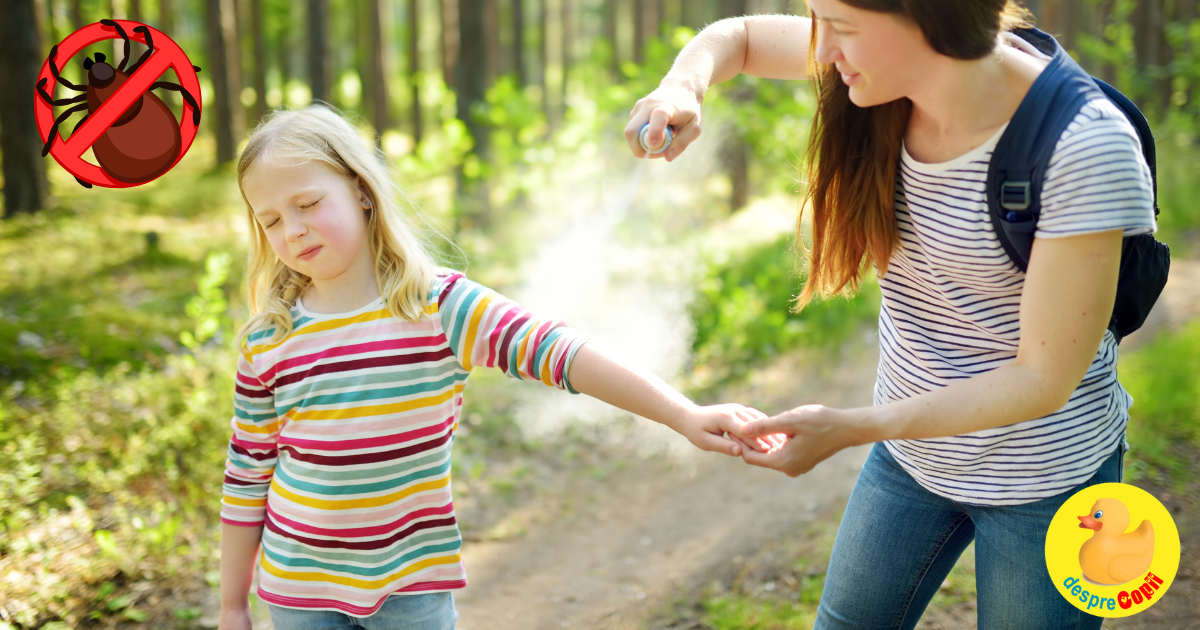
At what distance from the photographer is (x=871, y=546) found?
1824 millimetres

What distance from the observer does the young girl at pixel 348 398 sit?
1772 millimetres

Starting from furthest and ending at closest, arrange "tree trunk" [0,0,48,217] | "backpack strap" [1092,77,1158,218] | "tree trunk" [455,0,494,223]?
"tree trunk" [455,0,494,223]
"tree trunk" [0,0,48,217]
"backpack strap" [1092,77,1158,218]

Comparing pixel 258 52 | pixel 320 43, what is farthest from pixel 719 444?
pixel 258 52

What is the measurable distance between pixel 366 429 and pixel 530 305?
Answer: 195 inches

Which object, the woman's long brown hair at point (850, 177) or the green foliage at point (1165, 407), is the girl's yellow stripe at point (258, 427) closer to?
the woman's long brown hair at point (850, 177)

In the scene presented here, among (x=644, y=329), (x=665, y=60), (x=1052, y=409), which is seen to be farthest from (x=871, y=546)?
(x=665, y=60)

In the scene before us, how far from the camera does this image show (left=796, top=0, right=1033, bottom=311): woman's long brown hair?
1.64 metres

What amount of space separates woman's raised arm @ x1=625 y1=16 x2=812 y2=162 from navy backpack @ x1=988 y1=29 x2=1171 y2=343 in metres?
0.59

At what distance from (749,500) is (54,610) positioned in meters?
3.27

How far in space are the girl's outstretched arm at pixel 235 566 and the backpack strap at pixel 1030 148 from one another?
1.75 m

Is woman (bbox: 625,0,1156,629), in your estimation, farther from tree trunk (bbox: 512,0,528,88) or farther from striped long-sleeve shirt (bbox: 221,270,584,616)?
tree trunk (bbox: 512,0,528,88)

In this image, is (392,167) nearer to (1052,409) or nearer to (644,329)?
(1052,409)

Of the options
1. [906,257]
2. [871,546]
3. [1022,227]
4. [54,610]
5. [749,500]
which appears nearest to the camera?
[1022,227]

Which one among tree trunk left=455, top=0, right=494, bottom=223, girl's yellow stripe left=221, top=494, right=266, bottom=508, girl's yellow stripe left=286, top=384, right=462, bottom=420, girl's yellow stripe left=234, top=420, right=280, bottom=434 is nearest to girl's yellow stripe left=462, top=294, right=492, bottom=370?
girl's yellow stripe left=286, top=384, right=462, bottom=420
